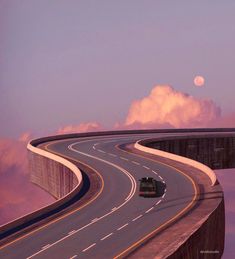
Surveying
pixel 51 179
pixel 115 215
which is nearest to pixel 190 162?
pixel 51 179

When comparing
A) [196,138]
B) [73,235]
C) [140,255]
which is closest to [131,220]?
[73,235]

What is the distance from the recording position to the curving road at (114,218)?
29.1 meters

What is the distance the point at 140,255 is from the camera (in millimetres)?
26984

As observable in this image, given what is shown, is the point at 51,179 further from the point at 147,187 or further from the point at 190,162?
the point at 147,187

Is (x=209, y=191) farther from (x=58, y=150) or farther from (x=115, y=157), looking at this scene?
(x=58, y=150)

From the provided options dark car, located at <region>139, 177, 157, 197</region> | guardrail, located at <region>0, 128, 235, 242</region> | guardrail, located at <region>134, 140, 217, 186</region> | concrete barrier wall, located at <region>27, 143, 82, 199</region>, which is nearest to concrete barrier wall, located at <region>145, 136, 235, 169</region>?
guardrail, located at <region>134, 140, 217, 186</region>

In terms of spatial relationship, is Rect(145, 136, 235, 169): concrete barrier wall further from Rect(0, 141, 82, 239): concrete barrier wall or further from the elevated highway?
the elevated highway

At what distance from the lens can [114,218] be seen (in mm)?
34938

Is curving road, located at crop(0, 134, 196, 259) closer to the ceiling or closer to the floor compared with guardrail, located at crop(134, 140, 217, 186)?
closer to the floor

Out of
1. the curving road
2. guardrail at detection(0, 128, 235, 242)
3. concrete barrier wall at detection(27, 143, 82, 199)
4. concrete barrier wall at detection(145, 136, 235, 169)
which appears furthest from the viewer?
concrete barrier wall at detection(145, 136, 235, 169)

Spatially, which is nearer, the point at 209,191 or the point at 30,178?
the point at 209,191

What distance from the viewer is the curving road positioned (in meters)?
29.1

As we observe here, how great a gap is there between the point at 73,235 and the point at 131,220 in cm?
468

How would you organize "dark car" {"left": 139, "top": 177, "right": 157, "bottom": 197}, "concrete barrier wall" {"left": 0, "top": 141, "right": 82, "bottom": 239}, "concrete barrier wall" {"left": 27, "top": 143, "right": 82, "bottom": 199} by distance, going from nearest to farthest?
"concrete barrier wall" {"left": 0, "top": 141, "right": 82, "bottom": 239}
"dark car" {"left": 139, "top": 177, "right": 157, "bottom": 197}
"concrete barrier wall" {"left": 27, "top": 143, "right": 82, "bottom": 199}
